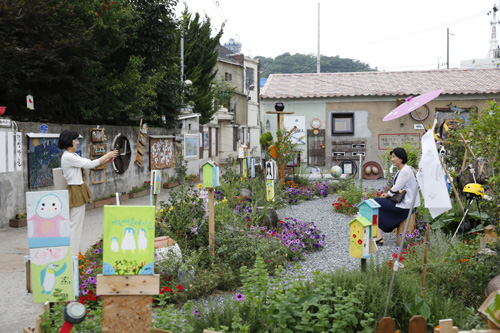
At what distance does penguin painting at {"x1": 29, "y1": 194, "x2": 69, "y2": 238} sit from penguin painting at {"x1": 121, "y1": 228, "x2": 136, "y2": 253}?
72 centimetres

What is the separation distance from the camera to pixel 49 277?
3.82 meters

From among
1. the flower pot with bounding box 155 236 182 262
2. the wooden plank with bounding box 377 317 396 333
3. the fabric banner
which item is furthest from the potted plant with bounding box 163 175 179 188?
the wooden plank with bounding box 377 317 396 333

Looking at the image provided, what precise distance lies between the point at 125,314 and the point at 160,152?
14.9 metres

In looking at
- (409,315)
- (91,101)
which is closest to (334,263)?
(409,315)

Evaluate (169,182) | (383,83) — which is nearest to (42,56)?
(169,182)

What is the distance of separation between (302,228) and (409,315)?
150 inches

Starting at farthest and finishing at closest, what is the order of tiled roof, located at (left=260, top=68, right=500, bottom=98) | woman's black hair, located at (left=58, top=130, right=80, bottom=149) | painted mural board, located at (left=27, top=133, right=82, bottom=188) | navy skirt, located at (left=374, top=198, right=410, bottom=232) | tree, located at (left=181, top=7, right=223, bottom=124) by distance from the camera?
tree, located at (left=181, top=7, right=223, bottom=124), tiled roof, located at (left=260, top=68, right=500, bottom=98), painted mural board, located at (left=27, top=133, right=82, bottom=188), navy skirt, located at (left=374, top=198, right=410, bottom=232), woman's black hair, located at (left=58, top=130, right=80, bottom=149)

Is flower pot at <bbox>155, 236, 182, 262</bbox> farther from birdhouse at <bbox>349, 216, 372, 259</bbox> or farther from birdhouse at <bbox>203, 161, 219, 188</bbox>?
birdhouse at <bbox>349, 216, 372, 259</bbox>

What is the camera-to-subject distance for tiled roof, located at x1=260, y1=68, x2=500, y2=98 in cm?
1897

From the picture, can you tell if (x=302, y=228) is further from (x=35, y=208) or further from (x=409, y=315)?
(x=35, y=208)

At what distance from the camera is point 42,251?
12.5 feet

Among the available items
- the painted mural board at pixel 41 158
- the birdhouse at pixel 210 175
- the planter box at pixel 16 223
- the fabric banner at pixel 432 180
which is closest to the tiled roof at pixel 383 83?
the painted mural board at pixel 41 158

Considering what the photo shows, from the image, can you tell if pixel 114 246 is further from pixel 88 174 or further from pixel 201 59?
pixel 201 59

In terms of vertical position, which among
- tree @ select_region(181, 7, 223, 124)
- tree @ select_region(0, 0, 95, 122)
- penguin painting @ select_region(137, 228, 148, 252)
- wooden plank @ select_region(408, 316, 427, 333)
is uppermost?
tree @ select_region(181, 7, 223, 124)
